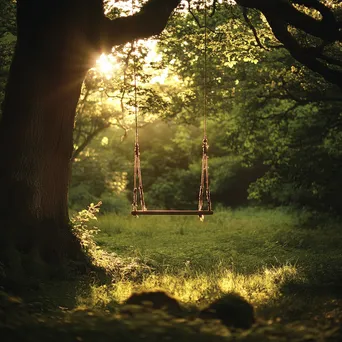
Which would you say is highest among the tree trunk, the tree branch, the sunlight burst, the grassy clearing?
the sunlight burst

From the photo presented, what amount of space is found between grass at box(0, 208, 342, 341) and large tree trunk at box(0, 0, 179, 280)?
0.95 meters

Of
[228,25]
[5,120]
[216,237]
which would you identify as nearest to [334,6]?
[228,25]

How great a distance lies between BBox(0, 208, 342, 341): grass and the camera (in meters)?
4.71

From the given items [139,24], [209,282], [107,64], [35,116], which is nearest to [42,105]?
[35,116]

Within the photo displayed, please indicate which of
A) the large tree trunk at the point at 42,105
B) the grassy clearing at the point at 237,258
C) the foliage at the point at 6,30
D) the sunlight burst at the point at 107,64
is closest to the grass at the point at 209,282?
the grassy clearing at the point at 237,258

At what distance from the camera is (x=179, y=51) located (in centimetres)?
1653

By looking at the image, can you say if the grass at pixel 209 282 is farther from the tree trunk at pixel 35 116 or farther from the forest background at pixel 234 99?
the forest background at pixel 234 99

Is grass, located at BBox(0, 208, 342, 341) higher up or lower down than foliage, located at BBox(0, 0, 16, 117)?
lower down

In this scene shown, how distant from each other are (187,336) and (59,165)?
4825 millimetres

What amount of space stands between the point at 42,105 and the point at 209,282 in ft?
11.5

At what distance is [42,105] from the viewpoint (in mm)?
8297

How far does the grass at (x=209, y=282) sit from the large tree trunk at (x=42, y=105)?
37.6 inches

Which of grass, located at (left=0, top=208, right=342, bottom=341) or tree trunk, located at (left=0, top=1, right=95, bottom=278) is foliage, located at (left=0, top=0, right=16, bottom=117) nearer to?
tree trunk, located at (left=0, top=1, right=95, bottom=278)

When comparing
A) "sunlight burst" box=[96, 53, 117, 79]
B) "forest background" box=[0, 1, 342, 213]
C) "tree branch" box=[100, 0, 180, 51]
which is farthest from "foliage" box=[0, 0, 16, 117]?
"tree branch" box=[100, 0, 180, 51]
